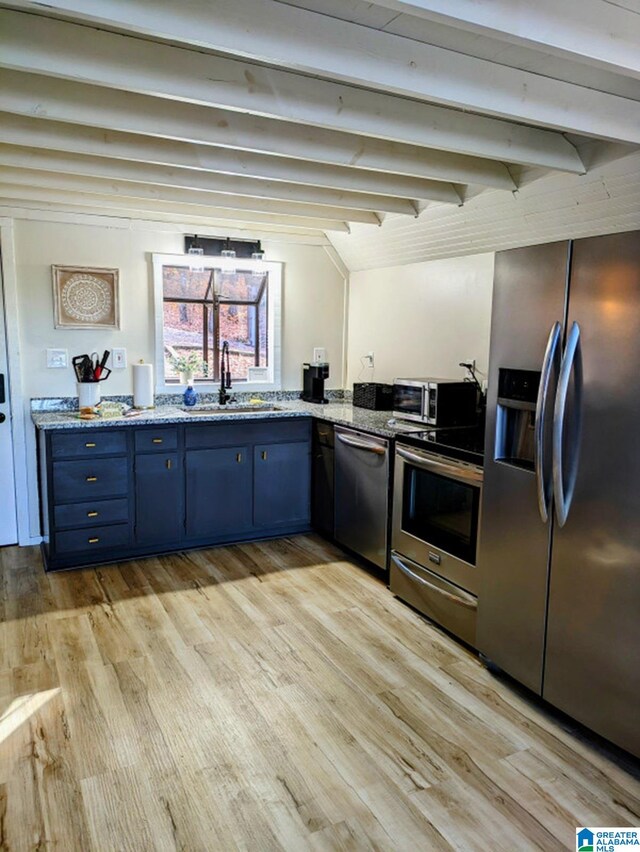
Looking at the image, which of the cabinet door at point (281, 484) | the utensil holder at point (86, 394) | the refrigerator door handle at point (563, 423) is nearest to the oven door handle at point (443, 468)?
the refrigerator door handle at point (563, 423)

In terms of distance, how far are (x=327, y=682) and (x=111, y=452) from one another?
1983mm

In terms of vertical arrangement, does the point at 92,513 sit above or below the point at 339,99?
below

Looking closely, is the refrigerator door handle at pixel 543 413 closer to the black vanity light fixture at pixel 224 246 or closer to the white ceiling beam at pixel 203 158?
the white ceiling beam at pixel 203 158

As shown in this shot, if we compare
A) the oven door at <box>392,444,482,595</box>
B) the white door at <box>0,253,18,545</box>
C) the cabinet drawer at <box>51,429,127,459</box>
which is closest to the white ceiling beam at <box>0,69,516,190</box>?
the oven door at <box>392,444,482,595</box>

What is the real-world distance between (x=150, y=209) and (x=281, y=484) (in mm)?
2039

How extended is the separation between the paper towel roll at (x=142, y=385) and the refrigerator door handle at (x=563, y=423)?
9.68 ft

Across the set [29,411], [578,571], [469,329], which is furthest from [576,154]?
[29,411]

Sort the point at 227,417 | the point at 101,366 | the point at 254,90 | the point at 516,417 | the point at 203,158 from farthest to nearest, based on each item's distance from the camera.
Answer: the point at 101,366 < the point at 227,417 < the point at 203,158 < the point at 516,417 < the point at 254,90

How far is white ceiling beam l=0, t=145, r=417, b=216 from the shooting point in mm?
2877

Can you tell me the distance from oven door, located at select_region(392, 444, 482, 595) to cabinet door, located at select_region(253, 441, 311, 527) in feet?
3.65

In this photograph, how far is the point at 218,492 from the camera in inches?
162

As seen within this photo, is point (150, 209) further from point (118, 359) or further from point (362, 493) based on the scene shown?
point (362, 493)

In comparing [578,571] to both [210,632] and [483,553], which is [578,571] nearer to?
[483,553]

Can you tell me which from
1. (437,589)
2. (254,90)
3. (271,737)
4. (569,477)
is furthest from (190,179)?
(271,737)
